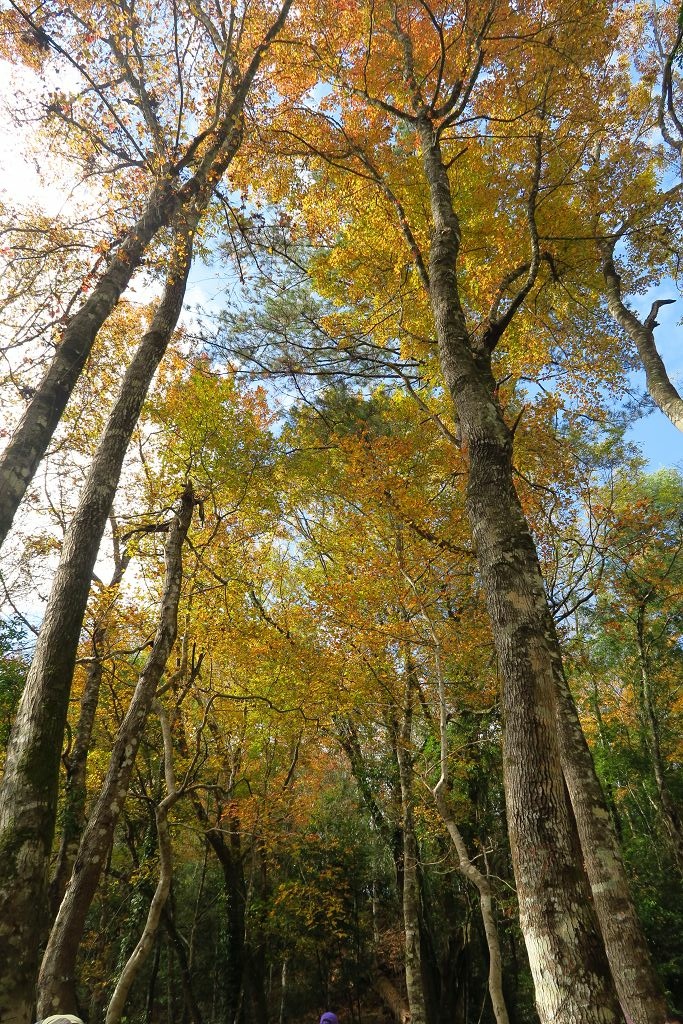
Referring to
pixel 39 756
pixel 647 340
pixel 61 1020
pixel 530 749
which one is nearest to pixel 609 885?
pixel 530 749

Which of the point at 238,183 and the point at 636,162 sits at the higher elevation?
the point at 636,162

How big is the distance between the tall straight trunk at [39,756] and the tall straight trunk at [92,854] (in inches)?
74.8

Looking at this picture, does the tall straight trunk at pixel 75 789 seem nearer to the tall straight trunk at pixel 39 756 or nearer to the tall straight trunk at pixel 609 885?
the tall straight trunk at pixel 39 756

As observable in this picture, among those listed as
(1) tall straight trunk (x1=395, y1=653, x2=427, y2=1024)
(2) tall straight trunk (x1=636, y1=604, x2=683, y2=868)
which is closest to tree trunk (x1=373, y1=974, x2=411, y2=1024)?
(1) tall straight trunk (x1=395, y1=653, x2=427, y2=1024)

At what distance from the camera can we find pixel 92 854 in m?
4.62

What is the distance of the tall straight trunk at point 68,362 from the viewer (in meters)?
3.86

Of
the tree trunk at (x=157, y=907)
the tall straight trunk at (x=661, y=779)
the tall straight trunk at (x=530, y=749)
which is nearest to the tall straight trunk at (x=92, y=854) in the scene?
the tree trunk at (x=157, y=907)

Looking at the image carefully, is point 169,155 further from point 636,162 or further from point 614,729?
point 614,729

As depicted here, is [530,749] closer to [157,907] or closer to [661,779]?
[157,907]

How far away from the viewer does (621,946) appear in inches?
176

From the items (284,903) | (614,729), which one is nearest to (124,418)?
(284,903)

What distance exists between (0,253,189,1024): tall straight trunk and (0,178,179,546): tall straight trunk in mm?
475

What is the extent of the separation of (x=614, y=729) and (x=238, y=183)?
66.5 ft

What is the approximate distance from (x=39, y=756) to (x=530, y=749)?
2835 mm
